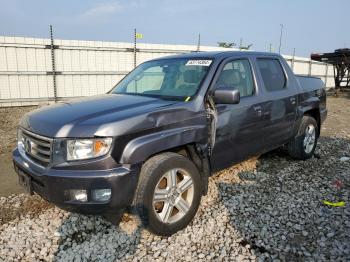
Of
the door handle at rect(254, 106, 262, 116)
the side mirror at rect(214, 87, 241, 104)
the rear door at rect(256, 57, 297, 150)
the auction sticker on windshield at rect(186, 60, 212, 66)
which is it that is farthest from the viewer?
the rear door at rect(256, 57, 297, 150)

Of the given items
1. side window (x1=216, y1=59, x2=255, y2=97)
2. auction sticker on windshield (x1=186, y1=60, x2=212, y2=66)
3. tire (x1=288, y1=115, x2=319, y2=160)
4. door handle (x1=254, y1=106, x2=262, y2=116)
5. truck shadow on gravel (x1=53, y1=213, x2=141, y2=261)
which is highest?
auction sticker on windshield (x1=186, y1=60, x2=212, y2=66)

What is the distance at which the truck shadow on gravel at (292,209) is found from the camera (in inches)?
118

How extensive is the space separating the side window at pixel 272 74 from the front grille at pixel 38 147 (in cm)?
294

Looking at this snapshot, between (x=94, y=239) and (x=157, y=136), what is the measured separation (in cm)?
122

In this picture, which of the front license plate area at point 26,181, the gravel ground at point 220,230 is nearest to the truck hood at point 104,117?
the front license plate area at point 26,181

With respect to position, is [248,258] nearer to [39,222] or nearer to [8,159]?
[39,222]

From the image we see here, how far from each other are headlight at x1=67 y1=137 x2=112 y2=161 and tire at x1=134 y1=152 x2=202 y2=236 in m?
0.43

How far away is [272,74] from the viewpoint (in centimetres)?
471

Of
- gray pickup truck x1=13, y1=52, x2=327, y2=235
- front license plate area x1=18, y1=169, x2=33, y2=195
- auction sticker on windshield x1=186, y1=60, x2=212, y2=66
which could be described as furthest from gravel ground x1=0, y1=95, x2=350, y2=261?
auction sticker on windshield x1=186, y1=60, x2=212, y2=66

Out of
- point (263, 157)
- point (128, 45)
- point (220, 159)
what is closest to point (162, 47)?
point (128, 45)

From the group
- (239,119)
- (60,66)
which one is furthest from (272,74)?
(60,66)

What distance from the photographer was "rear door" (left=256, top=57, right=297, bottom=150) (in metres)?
4.41

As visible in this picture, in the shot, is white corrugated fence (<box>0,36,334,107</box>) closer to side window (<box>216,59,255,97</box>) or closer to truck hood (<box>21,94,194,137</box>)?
truck hood (<box>21,94,194,137</box>)

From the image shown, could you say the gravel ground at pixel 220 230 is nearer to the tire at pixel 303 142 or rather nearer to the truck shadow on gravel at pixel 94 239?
the truck shadow on gravel at pixel 94 239
